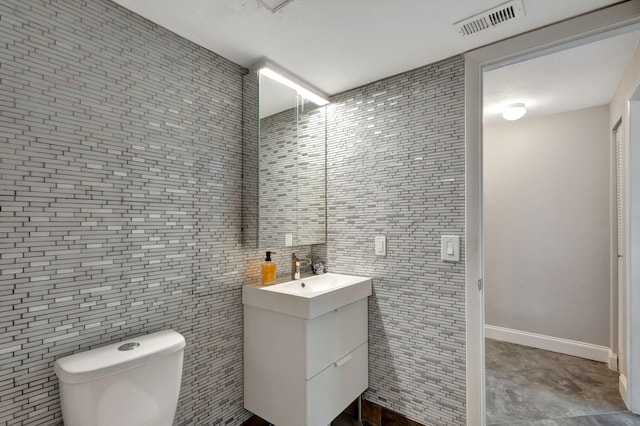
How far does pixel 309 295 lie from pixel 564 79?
2.36 metres

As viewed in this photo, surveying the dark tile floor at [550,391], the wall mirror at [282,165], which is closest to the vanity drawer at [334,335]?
the wall mirror at [282,165]

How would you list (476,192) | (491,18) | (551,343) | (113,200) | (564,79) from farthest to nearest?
1. (551,343)
2. (564,79)
3. (476,192)
4. (491,18)
5. (113,200)

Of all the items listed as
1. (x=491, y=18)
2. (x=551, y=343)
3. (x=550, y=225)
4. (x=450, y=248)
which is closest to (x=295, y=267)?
(x=450, y=248)

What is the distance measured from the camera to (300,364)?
1493mm

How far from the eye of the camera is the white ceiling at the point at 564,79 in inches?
71.4

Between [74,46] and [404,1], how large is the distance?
130cm

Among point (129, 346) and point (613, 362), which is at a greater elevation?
point (129, 346)

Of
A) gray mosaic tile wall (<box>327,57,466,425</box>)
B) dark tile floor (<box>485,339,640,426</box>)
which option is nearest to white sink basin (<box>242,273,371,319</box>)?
gray mosaic tile wall (<box>327,57,466,425</box>)

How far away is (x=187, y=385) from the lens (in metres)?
1.46

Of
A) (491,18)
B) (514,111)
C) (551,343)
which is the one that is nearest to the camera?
(491,18)

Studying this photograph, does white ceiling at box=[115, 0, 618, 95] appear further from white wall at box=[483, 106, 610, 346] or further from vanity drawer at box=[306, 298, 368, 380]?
white wall at box=[483, 106, 610, 346]

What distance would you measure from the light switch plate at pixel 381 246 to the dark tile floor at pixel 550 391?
124 cm

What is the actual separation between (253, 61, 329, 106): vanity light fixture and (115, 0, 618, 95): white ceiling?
43 mm

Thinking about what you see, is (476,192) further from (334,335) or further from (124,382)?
(124,382)
